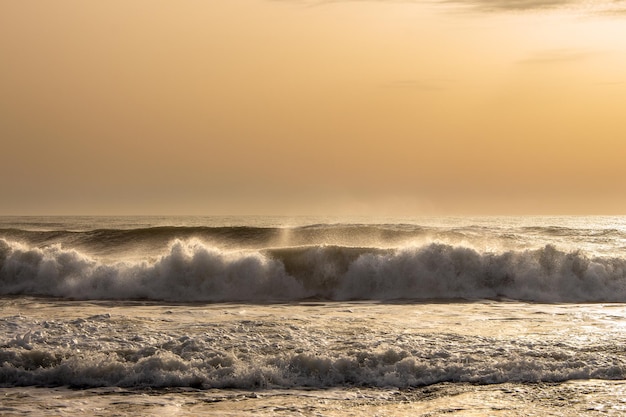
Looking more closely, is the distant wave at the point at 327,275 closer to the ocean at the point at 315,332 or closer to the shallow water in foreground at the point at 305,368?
the ocean at the point at 315,332

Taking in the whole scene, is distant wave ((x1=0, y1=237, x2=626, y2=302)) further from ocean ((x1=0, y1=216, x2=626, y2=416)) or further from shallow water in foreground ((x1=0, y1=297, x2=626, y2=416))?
shallow water in foreground ((x1=0, y1=297, x2=626, y2=416))

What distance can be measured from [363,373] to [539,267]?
1412 centimetres

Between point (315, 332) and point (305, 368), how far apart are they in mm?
Answer: 2249

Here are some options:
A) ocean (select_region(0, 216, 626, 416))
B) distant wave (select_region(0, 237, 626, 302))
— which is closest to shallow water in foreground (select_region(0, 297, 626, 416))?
ocean (select_region(0, 216, 626, 416))

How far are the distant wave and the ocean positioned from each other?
6cm

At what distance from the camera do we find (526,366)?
984 cm

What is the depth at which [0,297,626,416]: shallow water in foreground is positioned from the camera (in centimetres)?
842

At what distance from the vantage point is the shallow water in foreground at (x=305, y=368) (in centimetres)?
842

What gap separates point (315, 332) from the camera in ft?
39.3

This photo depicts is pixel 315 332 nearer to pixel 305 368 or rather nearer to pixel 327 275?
pixel 305 368

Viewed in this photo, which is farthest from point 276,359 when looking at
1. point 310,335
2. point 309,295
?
point 309,295

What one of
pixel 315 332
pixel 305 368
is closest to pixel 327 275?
pixel 315 332

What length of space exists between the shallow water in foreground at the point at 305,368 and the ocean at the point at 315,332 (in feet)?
0.10

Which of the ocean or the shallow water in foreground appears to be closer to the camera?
the shallow water in foreground
